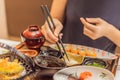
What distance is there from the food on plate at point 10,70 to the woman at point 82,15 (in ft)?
1.30

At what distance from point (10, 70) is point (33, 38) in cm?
27

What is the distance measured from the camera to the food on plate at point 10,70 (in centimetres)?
85

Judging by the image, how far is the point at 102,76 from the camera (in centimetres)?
89

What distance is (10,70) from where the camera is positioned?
86 centimetres

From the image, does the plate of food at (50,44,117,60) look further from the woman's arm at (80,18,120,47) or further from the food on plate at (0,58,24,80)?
the food on plate at (0,58,24,80)

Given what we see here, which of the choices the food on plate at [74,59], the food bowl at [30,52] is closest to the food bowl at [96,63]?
the food on plate at [74,59]

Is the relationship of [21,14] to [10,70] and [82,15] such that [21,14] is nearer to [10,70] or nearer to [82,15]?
[82,15]

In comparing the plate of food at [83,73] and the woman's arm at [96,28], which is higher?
the woman's arm at [96,28]

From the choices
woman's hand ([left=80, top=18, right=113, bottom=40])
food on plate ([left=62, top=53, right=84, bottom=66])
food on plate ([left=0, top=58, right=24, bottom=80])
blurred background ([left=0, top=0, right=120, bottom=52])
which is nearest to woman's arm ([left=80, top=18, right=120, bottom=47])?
woman's hand ([left=80, top=18, right=113, bottom=40])

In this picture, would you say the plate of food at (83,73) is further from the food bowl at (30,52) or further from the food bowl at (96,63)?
the food bowl at (30,52)

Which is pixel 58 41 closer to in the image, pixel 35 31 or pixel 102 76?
pixel 35 31

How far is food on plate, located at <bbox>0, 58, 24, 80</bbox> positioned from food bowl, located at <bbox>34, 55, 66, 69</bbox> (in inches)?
3.0

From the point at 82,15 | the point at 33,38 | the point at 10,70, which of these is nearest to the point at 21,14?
the point at 82,15

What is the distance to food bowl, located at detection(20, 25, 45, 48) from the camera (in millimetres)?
1104
